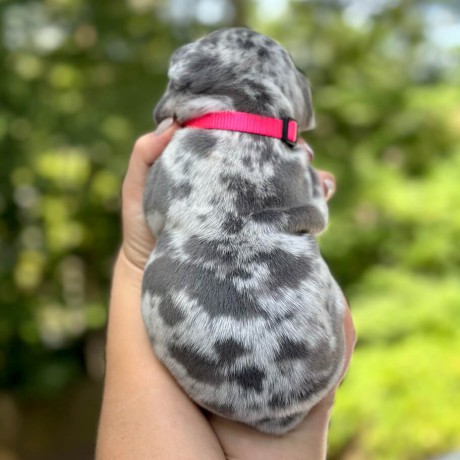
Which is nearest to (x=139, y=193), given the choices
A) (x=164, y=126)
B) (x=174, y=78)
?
(x=164, y=126)

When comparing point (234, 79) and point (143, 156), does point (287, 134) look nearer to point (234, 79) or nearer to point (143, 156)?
point (234, 79)

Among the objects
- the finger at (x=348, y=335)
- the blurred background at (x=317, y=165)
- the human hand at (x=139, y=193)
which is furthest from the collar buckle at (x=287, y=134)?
the blurred background at (x=317, y=165)

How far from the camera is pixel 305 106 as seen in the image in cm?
209

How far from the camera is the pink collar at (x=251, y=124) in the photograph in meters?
1.85

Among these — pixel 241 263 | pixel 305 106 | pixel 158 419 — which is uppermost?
pixel 305 106

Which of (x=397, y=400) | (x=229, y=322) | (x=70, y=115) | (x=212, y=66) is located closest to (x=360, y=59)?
(x=70, y=115)

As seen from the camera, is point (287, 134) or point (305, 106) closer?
point (287, 134)

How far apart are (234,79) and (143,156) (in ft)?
1.21

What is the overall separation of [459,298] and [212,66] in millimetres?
3259

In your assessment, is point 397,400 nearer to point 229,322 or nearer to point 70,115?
point 229,322

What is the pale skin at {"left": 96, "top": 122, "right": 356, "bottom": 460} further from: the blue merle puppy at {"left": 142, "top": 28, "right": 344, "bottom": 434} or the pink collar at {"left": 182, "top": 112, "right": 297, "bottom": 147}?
the pink collar at {"left": 182, "top": 112, "right": 297, "bottom": 147}

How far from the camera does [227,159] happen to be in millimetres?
1807

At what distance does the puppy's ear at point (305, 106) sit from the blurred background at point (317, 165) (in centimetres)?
272

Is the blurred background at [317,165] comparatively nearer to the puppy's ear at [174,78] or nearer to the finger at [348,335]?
the finger at [348,335]
